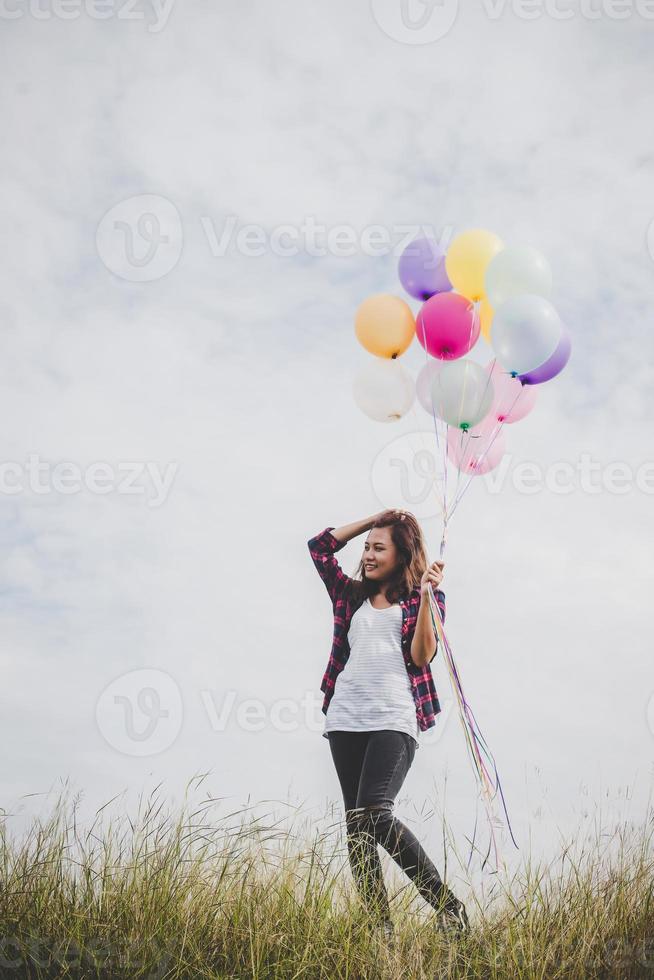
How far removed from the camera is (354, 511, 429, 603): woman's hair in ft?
11.6

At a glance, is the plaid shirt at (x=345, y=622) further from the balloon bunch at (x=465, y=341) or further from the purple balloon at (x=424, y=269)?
the purple balloon at (x=424, y=269)

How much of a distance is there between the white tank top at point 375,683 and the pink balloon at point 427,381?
1143 mm

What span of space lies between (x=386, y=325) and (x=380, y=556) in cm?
Answer: 117

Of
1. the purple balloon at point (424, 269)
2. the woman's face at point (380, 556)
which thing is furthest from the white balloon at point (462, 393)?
the woman's face at point (380, 556)

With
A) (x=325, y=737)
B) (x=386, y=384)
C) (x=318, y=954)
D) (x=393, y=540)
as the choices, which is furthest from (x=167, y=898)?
(x=386, y=384)

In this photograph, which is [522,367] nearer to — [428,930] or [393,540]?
[393,540]

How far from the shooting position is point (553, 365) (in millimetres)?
3877

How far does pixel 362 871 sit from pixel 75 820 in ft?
3.75

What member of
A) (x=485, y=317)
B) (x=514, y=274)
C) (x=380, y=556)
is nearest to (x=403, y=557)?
(x=380, y=556)

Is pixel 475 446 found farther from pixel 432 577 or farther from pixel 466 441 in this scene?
pixel 432 577

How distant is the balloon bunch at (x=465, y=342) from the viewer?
369 centimetres

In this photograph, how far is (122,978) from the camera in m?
2.62

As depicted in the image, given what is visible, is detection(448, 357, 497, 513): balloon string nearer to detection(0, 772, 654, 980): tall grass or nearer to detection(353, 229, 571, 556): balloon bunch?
detection(353, 229, 571, 556): balloon bunch

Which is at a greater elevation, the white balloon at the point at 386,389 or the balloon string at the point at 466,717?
the white balloon at the point at 386,389
